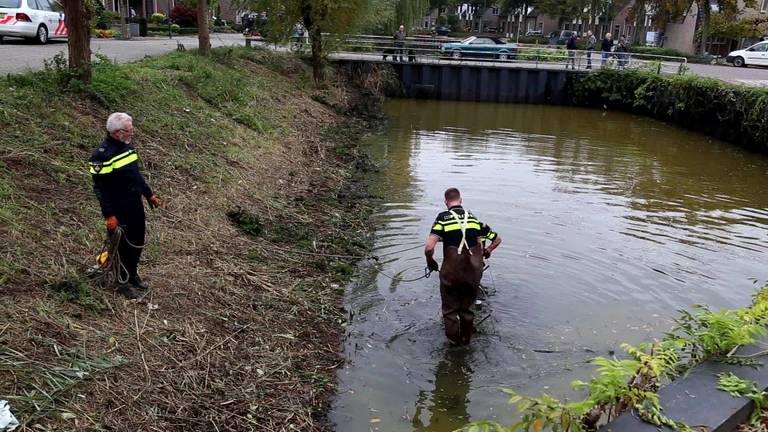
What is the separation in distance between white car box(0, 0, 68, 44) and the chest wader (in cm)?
1748

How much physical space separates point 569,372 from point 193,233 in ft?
15.3

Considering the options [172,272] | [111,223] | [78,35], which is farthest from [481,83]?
[111,223]

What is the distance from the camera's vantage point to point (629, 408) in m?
3.84

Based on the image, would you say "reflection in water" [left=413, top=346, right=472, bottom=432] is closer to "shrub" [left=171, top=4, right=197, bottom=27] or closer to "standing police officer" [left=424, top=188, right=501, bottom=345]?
"standing police officer" [left=424, top=188, right=501, bottom=345]

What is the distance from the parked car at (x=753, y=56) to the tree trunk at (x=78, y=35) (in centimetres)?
4001

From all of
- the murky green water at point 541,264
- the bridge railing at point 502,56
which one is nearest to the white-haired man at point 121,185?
the murky green water at point 541,264

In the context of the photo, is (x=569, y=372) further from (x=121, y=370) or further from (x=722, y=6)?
(x=722, y=6)

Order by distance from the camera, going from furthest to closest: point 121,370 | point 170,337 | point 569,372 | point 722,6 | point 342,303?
point 722,6 → point 342,303 → point 569,372 → point 170,337 → point 121,370

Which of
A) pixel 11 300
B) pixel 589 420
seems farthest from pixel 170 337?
pixel 589 420

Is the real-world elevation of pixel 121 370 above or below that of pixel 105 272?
below

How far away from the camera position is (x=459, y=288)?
6805 mm

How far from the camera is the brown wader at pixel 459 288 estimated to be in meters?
6.64

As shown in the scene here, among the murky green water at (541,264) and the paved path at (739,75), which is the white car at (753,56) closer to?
the paved path at (739,75)

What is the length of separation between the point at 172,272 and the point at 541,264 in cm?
525
